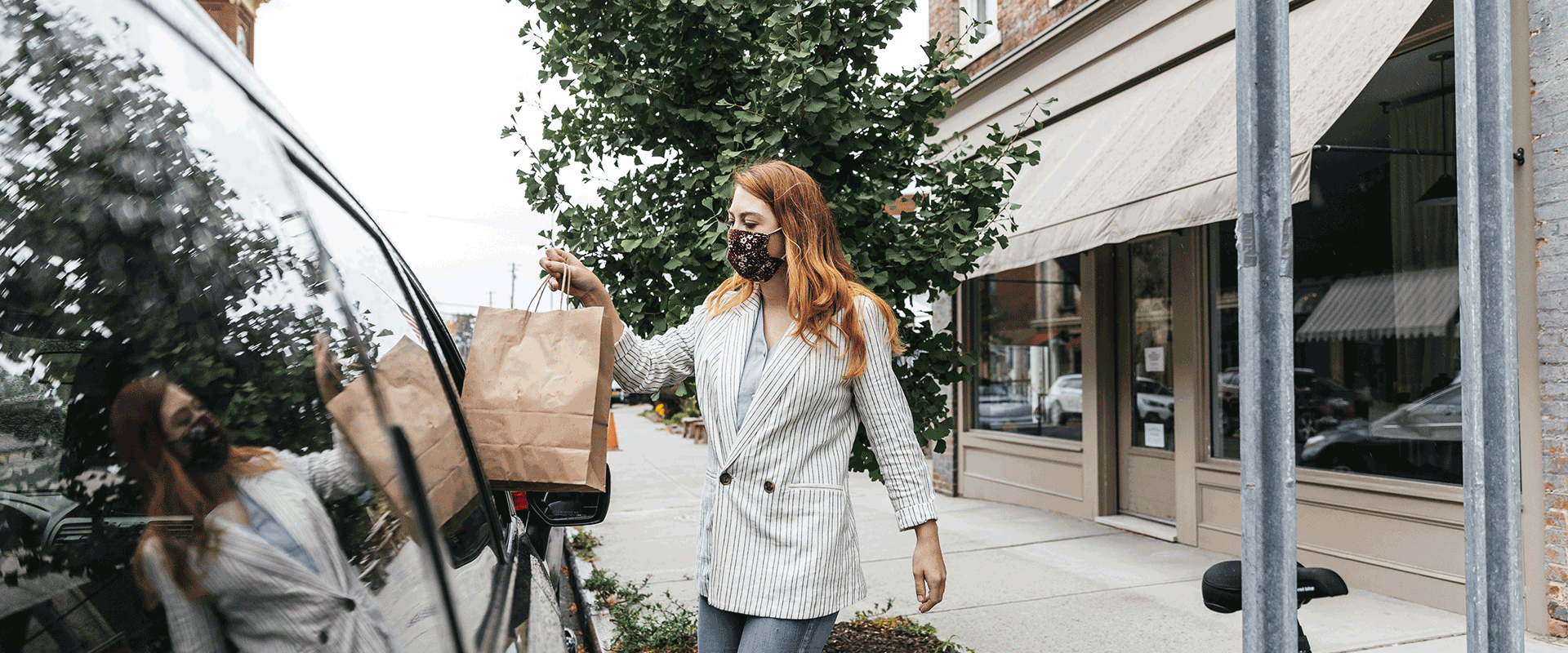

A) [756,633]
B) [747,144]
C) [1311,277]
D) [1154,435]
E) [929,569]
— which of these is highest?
[747,144]

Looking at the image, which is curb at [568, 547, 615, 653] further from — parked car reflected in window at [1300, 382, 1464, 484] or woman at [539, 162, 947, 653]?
parked car reflected in window at [1300, 382, 1464, 484]

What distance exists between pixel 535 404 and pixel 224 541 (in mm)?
1086

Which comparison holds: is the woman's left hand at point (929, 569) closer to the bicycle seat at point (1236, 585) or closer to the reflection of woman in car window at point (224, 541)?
the bicycle seat at point (1236, 585)

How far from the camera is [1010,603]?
5.82 meters

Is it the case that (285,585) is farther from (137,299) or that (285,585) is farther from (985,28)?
(985,28)

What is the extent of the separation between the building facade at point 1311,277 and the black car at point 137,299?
3532 millimetres

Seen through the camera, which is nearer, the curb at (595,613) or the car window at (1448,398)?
the curb at (595,613)

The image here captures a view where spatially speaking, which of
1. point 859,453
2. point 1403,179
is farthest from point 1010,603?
point 1403,179

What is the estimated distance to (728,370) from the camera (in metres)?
2.38

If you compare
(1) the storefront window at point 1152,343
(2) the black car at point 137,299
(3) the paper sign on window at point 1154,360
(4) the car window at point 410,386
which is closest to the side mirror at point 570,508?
(4) the car window at point 410,386

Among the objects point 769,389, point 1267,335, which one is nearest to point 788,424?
point 769,389

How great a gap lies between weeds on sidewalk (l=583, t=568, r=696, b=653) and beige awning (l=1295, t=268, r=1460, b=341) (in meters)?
4.16

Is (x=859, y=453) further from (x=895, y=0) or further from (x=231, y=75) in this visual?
(x=231, y=75)

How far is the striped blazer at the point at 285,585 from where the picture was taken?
78cm
